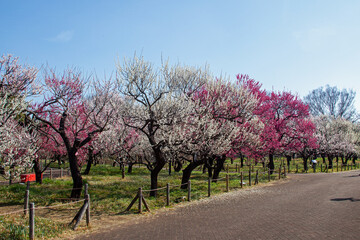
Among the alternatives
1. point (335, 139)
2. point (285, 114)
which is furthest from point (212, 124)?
point (335, 139)

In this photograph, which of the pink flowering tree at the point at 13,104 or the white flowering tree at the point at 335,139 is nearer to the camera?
the pink flowering tree at the point at 13,104

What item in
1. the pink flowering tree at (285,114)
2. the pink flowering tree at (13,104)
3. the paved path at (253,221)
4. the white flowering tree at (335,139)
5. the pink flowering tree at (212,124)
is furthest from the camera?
the white flowering tree at (335,139)

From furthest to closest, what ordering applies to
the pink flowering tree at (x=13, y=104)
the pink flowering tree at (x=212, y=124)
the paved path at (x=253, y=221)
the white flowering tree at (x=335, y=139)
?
the white flowering tree at (x=335, y=139) < the pink flowering tree at (x=212, y=124) < the pink flowering tree at (x=13, y=104) < the paved path at (x=253, y=221)

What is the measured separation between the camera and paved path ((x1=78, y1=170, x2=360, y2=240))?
878 cm

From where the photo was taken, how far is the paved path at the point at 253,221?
878cm

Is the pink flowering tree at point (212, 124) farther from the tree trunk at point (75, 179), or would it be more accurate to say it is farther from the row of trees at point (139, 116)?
the tree trunk at point (75, 179)

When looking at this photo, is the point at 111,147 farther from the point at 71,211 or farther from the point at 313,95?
the point at 313,95

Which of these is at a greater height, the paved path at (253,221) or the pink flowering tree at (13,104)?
the pink flowering tree at (13,104)

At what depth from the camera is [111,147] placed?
63.7 ft

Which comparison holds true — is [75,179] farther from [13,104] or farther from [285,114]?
[285,114]

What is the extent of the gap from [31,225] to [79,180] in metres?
7.79

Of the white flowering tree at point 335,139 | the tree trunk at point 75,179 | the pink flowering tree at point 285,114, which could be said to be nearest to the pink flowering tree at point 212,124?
the tree trunk at point 75,179

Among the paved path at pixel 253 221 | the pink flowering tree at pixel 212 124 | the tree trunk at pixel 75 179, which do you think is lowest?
the paved path at pixel 253 221

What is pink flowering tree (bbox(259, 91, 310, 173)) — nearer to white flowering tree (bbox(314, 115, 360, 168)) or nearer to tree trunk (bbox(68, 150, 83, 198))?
white flowering tree (bbox(314, 115, 360, 168))
